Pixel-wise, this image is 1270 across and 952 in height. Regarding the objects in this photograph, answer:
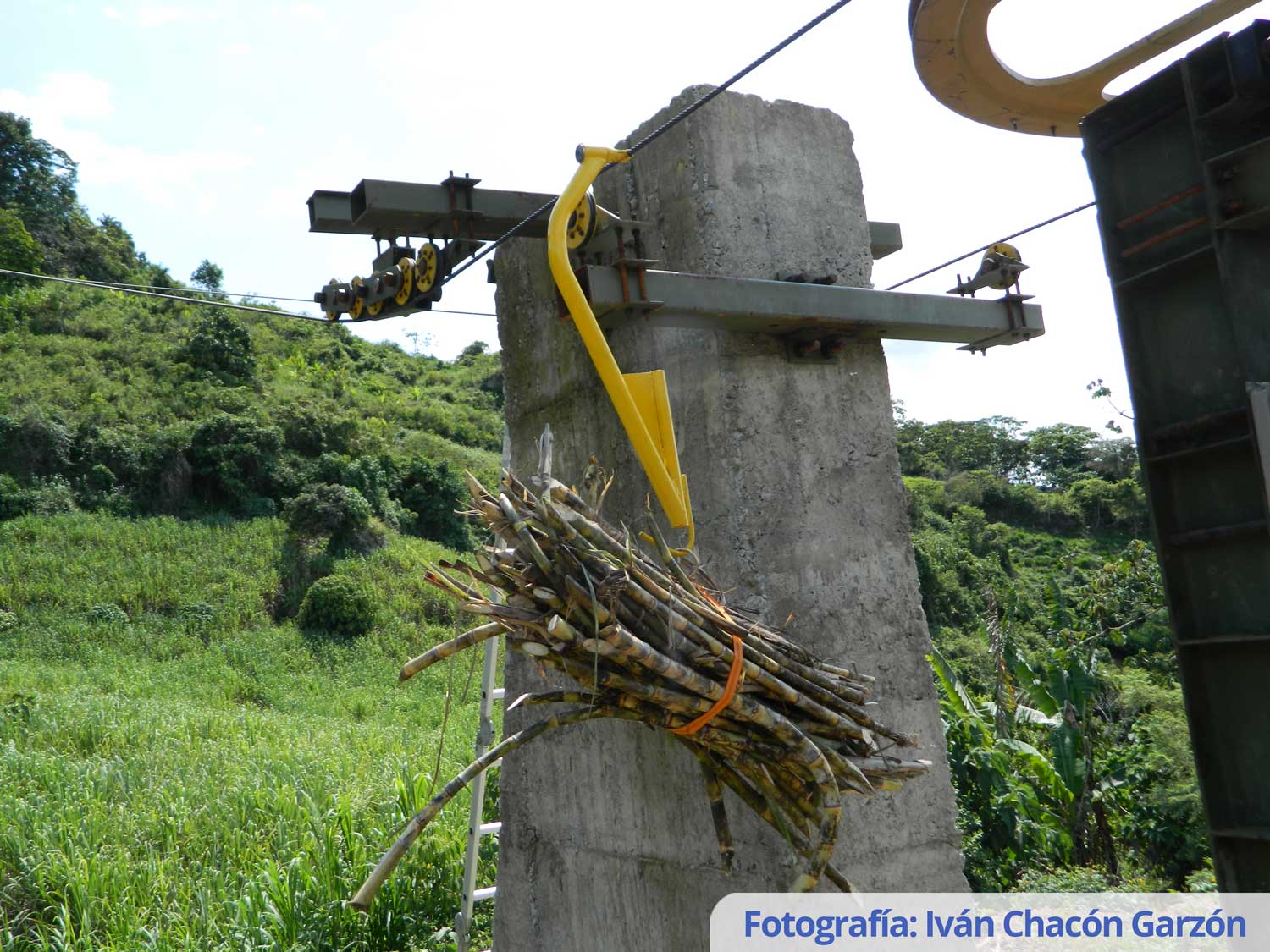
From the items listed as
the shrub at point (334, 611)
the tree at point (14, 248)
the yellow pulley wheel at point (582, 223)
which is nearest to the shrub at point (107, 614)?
the shrub at point (334, 611)

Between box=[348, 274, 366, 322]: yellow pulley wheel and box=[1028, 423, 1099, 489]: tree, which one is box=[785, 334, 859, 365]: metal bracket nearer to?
box=[348, 274, 366, 322]: yellow pulley wheel

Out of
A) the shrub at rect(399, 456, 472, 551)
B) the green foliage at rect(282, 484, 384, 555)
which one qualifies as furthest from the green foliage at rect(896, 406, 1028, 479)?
the green foliage at rect(282, 484, 384, 555)

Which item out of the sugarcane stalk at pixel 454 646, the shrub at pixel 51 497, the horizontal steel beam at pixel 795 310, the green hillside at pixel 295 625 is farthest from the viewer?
the shrub at pixel 51 497

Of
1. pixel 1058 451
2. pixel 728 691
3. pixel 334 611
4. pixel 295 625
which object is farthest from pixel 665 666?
pixel 1058 451

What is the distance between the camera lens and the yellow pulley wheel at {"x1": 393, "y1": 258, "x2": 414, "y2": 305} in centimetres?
390

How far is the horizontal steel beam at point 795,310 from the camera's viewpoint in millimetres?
3047

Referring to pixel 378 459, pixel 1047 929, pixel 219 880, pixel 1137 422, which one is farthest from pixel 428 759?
pixel 378 459

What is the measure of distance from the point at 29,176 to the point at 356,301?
51.9 metres

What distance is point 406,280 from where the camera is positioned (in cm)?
392

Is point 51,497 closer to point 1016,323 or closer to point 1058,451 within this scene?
point 1016,323

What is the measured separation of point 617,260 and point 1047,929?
367 centimetres

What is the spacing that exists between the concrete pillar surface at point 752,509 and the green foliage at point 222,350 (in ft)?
118

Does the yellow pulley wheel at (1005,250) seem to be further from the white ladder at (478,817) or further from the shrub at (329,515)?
the shrub at (329,515)

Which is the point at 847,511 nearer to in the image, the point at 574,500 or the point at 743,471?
the point at 743,471
